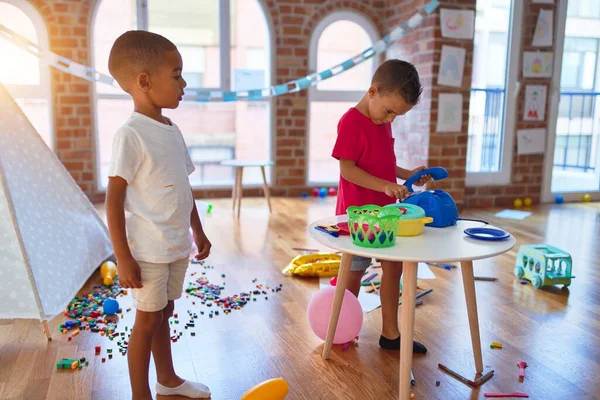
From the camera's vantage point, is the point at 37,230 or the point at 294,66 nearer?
the point at 37,230

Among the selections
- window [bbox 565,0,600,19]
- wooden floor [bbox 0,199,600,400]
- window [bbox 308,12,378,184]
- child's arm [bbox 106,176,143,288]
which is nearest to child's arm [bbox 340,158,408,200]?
wooden floor [bbox 0,199,600,400]

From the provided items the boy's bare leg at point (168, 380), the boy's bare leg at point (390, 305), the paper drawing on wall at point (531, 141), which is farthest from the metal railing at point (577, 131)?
the boy's bare leg at point (168, 380)

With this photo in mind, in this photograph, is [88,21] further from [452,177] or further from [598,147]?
[598,147]

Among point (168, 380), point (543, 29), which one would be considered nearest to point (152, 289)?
point (168, 380)

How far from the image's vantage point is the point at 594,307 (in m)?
2.31

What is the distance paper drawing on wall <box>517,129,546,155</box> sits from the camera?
4.64 meters

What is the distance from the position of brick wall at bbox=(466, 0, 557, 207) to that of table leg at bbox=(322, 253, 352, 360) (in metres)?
3.20

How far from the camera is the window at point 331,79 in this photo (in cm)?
489

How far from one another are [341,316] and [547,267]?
4.02 feet

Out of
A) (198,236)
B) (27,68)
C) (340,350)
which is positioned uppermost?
(27,68)

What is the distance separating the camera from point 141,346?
1380mm

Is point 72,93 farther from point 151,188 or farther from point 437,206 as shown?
point 437,206

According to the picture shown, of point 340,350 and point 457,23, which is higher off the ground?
point 457,23

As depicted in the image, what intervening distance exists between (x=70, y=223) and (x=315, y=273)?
3.78 ft
